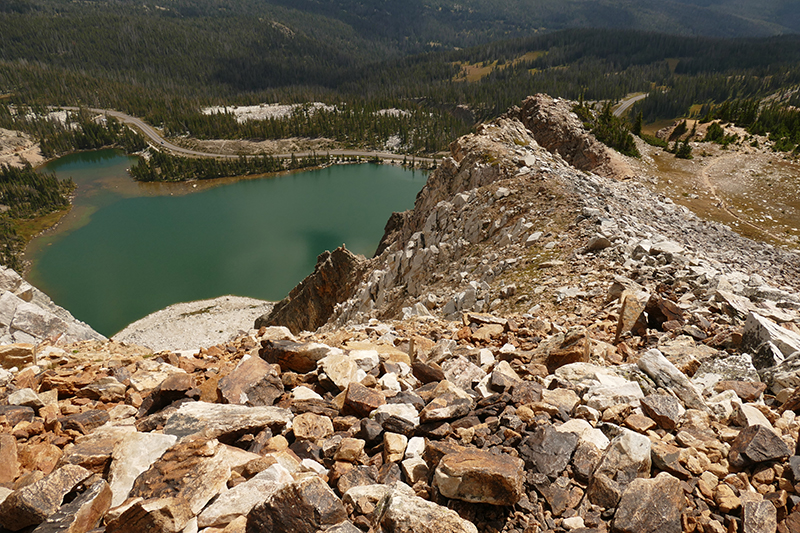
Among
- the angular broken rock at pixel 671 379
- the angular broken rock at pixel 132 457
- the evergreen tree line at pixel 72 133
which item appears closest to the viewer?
the angular broken rock at pixel 132 457

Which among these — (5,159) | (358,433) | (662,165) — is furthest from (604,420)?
(5,159)

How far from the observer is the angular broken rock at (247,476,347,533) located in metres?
3.91

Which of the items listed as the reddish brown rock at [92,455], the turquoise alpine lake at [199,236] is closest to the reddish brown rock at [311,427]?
the reddish brown rock at [92,455]

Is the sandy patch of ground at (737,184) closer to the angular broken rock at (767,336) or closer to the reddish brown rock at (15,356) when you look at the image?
the angular broken rock at (767,336)

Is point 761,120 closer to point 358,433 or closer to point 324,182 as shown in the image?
point 358,433

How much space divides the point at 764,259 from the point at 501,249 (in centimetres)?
1267

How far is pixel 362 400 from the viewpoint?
6.06 m

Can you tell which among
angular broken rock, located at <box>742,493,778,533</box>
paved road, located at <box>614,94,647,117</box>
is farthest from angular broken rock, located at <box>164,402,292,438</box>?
paved road, located at <box>614,94,647,117</box>

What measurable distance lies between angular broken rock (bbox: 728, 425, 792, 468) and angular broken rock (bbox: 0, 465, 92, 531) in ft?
24.8

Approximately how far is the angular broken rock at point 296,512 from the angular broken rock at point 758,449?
4588 millimetres

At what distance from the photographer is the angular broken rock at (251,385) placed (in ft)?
21.0

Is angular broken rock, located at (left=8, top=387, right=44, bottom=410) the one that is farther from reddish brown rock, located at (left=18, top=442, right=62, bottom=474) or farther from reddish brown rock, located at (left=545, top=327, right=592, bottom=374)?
reddish brown rock, located at (left=545, top=327, right=592, bottom=374)

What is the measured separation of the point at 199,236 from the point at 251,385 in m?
94.9

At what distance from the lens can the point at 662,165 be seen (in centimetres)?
3859
